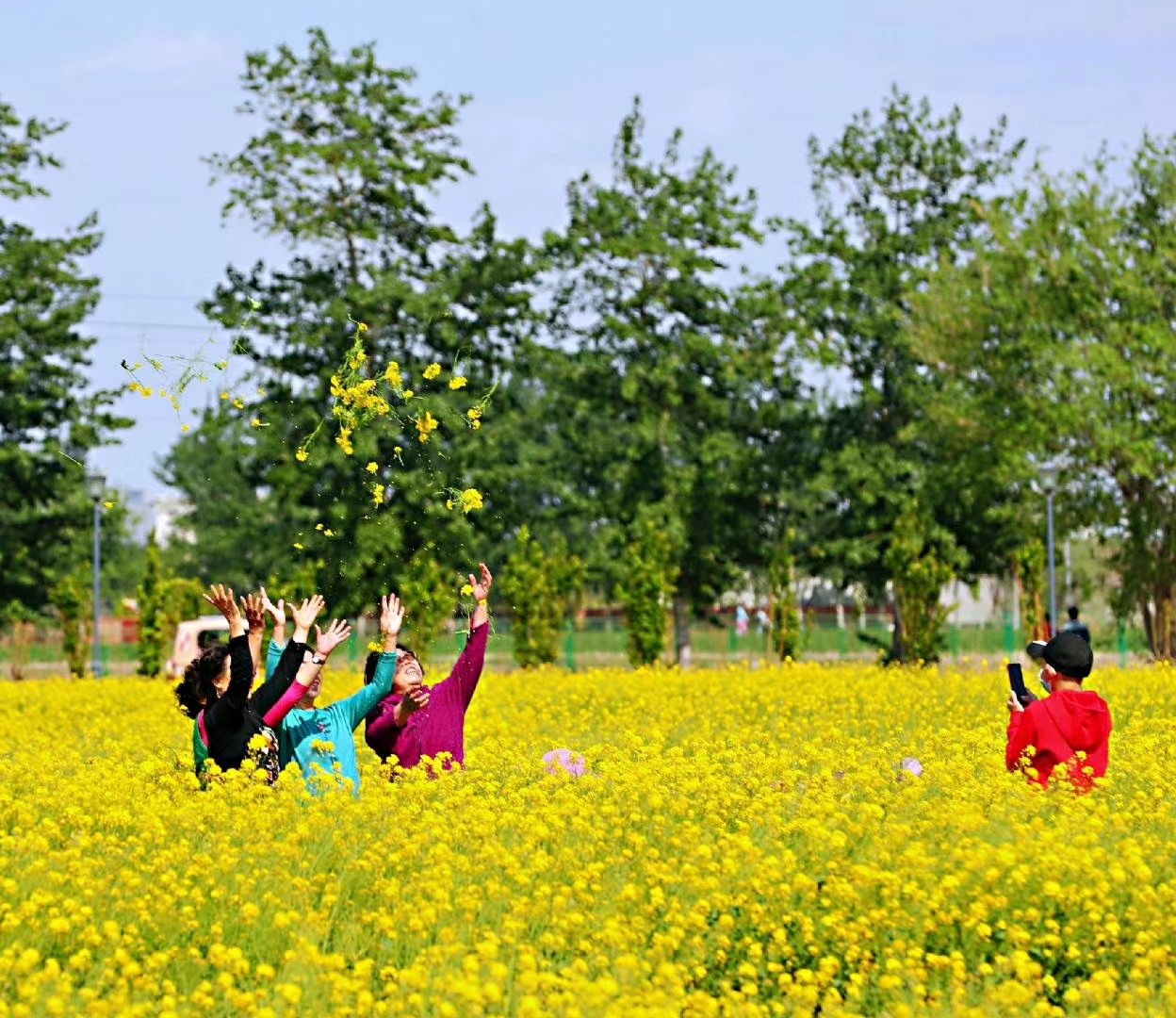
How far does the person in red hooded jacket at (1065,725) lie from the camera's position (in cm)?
907

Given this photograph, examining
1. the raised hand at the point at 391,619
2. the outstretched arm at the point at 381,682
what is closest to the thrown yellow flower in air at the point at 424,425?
the raised hand at the point at 391,619

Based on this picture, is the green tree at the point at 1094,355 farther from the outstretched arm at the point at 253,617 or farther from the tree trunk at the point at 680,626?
the outstretched arm at the point at 253,617

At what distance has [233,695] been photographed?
878 centimetres

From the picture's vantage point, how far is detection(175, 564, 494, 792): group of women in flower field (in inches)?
349

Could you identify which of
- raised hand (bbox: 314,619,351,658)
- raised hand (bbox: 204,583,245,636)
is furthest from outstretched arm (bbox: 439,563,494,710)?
raised hand (bbox: 204,583,245,636)

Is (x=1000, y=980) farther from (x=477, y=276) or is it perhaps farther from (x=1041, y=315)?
(x=477, y=276)

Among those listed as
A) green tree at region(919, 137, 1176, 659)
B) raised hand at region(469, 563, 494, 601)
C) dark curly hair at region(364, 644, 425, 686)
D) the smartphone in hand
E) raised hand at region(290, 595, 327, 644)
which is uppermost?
green tree at region(919, 137, 1176, 659)

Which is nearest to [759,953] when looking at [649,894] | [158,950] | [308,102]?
[649,894]

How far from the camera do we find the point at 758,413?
49719 mm

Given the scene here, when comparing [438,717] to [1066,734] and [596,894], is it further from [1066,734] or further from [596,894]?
[1066,734]

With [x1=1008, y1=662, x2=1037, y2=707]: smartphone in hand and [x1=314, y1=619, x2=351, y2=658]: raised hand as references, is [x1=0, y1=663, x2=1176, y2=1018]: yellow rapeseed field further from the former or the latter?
[x1=314, y1=619, x2=351, y2=658]: raised hand

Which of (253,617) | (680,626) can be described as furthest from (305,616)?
(680,626)

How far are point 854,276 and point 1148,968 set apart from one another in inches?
1689

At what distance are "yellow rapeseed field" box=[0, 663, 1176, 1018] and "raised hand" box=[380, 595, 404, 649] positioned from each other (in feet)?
2.30
